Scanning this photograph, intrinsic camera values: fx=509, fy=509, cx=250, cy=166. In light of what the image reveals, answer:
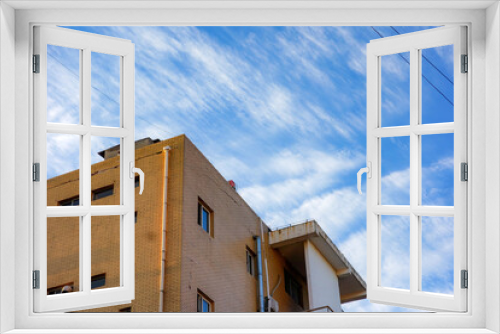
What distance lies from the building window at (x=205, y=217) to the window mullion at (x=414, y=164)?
34.4 ft

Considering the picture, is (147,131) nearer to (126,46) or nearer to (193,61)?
(193,61)

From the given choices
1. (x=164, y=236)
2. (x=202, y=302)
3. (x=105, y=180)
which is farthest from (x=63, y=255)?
(x=202, y=302)

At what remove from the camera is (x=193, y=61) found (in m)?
16.1

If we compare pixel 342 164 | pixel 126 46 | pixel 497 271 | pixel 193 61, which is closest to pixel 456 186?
pixel 497 271

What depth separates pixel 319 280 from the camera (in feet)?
47.4

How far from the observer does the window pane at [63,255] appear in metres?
11.0

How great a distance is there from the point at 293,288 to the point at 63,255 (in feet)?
24.1

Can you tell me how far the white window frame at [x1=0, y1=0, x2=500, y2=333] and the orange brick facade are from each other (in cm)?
827

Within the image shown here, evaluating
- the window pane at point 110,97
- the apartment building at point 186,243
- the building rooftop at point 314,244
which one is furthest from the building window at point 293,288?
the window pane at point 110,97

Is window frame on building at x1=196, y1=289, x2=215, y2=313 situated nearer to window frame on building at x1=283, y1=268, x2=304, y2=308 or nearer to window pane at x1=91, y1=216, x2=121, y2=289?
window pane at x1=91, y1=216, x2=121, y2=289

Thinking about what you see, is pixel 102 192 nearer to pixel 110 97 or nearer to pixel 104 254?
pixel 104 254

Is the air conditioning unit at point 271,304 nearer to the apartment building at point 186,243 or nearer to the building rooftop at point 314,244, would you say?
the apartment building at point 186,243

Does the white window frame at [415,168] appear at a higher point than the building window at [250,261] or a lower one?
higher

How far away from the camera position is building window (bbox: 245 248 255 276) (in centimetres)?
1396
